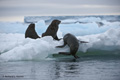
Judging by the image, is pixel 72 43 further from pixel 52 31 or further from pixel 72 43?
pixel 52 31

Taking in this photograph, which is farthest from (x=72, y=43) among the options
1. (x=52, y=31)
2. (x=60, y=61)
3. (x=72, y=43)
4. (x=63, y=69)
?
(x=63, y=69)

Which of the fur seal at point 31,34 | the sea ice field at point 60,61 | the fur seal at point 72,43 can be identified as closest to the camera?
the sea ice field at point 60,61

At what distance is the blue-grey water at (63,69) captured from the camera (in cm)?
786

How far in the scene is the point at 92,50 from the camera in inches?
473

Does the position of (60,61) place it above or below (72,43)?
below

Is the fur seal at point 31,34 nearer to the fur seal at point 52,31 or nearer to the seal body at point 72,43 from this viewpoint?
the fur seal at point 52,31

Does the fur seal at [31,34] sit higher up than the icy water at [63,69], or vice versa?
the icy water at [63,69]

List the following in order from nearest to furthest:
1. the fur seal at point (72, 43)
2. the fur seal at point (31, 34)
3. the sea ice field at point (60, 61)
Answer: the sea ice field at point (60, 61) → the fur seal at point (72, 43) → the fur seal at point (31, 34)

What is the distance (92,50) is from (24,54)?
2.68 meters

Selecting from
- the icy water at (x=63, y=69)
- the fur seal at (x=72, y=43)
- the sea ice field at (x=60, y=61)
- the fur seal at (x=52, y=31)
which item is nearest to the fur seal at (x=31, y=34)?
the fur seal at (x=52, y=31)

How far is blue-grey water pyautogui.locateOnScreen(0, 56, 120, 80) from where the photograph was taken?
25.8 feet

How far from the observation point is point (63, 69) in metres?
8.93

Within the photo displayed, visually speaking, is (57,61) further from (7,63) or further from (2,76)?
(2,76)

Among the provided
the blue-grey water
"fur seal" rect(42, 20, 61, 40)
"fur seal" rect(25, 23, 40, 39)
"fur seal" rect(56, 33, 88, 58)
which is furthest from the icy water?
"fur seal" rect(25, 23, 40, 39)
